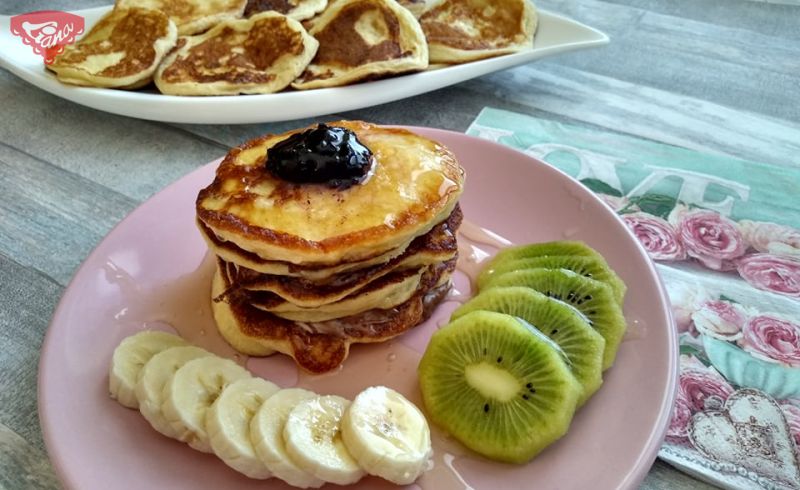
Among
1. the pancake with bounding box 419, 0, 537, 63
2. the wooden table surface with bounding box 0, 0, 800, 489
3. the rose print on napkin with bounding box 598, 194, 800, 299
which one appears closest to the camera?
the rose print on napkin with bounding box 598, 194, 800, 299

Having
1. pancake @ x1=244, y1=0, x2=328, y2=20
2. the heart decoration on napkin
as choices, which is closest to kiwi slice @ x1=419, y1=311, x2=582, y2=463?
the heart decoration on napkin

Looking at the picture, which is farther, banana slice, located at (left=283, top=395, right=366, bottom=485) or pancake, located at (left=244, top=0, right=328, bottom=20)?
→ pancake, located at (left=244, top=0, right=328, bottom=20)

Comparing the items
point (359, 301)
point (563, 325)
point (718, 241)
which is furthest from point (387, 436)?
point (718, 241)

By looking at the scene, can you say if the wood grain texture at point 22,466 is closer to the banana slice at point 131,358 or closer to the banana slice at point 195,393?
the banana slice at point 131,358

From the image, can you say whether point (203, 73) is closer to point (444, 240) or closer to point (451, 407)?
point (444, 240)

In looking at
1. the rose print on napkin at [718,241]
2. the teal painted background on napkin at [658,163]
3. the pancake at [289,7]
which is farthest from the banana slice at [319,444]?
the pancake at [289,7]

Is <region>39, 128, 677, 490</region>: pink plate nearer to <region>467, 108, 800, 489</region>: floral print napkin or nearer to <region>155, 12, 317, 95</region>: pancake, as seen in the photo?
<region>467, 108, 800, 489</region>: floral print napkin
